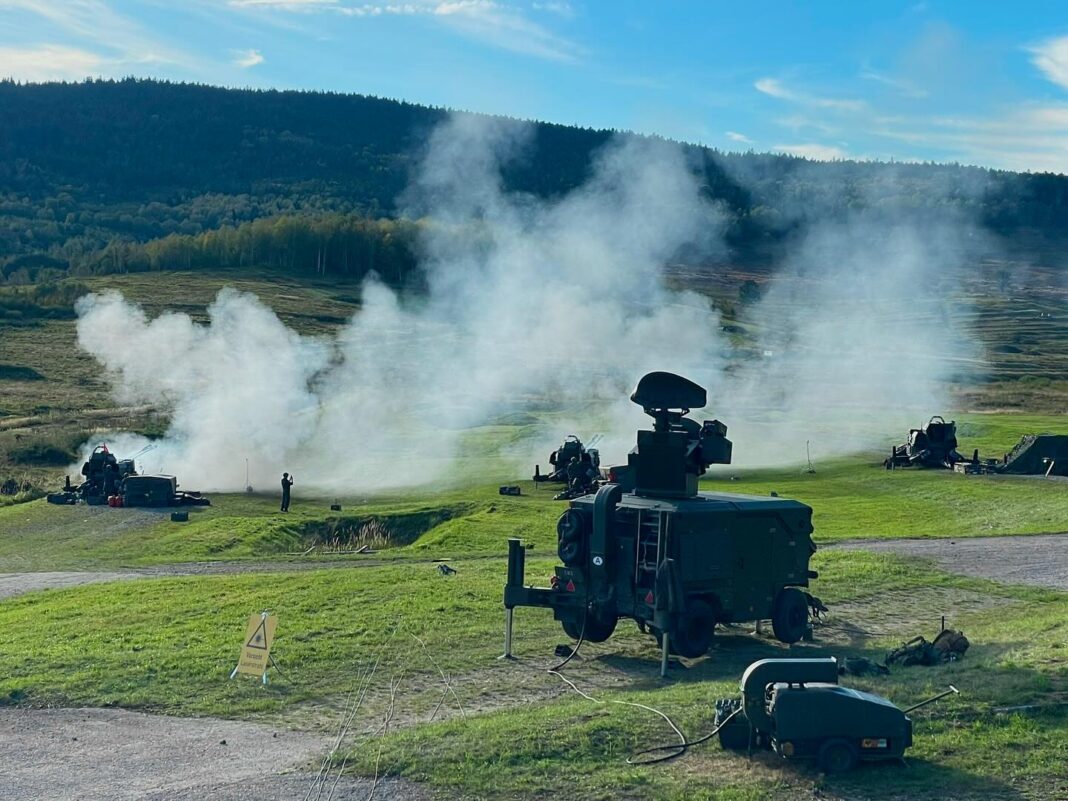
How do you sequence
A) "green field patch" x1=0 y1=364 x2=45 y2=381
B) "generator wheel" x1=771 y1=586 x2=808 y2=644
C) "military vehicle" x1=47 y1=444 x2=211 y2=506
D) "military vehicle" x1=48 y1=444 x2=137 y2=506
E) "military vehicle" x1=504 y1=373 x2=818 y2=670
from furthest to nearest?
"green field patch" x1=0 y1=364 x2=45 y2=381 → "military vehicle" x1=48 y1=444 x2=137 y2=506 → "military vehicle" x1=47 y1=444 x2=211 y2=506 → "generator wheel" x1=771 y1=586 x2=808 y2=644 → "military vehicle" x1=504 y1=373 x2=818 y2=670

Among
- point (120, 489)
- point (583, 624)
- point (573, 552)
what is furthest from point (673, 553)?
point (120, 489)

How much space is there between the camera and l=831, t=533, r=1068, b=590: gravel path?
27.2 meters

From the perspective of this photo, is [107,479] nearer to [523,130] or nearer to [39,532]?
[39,532]

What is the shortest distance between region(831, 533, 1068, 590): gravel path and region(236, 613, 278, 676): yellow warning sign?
15.5 m

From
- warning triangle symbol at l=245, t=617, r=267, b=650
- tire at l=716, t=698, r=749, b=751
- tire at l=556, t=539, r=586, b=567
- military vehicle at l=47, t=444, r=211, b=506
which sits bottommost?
military vehicle at l=47, t=444, r=211, b=506

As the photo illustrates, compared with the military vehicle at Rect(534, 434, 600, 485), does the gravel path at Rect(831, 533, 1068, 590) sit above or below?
above

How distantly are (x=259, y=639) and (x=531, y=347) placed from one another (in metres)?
71.3

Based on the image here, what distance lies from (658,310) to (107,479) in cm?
4708

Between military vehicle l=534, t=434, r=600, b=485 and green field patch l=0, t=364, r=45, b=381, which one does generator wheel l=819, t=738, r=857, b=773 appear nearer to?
military vehicle l=534, t=434, r=600, b=485

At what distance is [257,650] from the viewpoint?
60.4 ft

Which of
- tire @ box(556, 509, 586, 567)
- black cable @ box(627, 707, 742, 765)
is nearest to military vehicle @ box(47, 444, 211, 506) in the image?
tire @ box(556, 509, 586, 567)

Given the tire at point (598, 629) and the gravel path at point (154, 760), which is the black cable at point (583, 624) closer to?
the tire at point (598, 629)

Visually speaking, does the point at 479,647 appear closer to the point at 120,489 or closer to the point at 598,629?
the point at 598,629

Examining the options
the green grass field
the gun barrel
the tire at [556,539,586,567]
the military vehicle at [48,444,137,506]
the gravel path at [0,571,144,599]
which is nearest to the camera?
the green grass field
